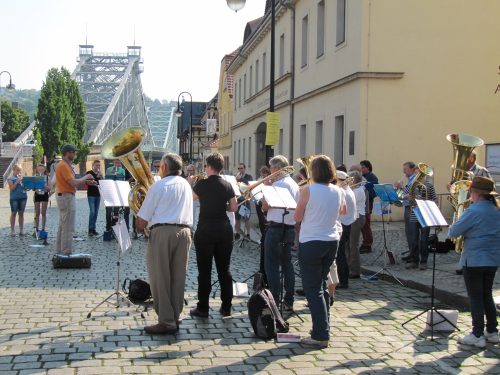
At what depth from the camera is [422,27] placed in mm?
17266

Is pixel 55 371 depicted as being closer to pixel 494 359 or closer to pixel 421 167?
pixel 494 359

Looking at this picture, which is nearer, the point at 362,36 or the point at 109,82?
the point at 362,36

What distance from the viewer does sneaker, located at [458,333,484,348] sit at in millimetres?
6387

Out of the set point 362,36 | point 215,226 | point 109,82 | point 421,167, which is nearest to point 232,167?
point 362,36

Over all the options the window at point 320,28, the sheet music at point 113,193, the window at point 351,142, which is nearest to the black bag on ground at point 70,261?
the sheet music at point 113,193

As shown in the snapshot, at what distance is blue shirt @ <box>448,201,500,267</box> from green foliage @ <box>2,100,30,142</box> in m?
101

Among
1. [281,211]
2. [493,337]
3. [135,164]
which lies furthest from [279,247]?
[493,337]

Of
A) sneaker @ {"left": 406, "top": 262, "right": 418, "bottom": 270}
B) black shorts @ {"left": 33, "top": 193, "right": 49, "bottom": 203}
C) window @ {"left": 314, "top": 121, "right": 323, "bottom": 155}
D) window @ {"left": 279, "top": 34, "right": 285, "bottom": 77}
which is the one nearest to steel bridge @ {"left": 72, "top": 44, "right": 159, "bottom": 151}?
window @ {"left": 279, "top": 34, "right": 285, "bottom": 77}

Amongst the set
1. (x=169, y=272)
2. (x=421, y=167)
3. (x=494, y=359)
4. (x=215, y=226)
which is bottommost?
(x=494, y=359)

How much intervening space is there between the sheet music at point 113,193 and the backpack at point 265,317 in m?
2.40

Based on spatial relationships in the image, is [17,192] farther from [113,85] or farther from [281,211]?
[113,85]

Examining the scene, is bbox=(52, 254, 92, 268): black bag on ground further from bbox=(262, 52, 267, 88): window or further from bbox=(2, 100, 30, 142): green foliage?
bbox=(2, 100, 30, 142): green foliage

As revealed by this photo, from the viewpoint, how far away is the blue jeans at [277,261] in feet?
24.6

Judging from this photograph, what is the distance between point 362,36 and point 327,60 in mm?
3372
